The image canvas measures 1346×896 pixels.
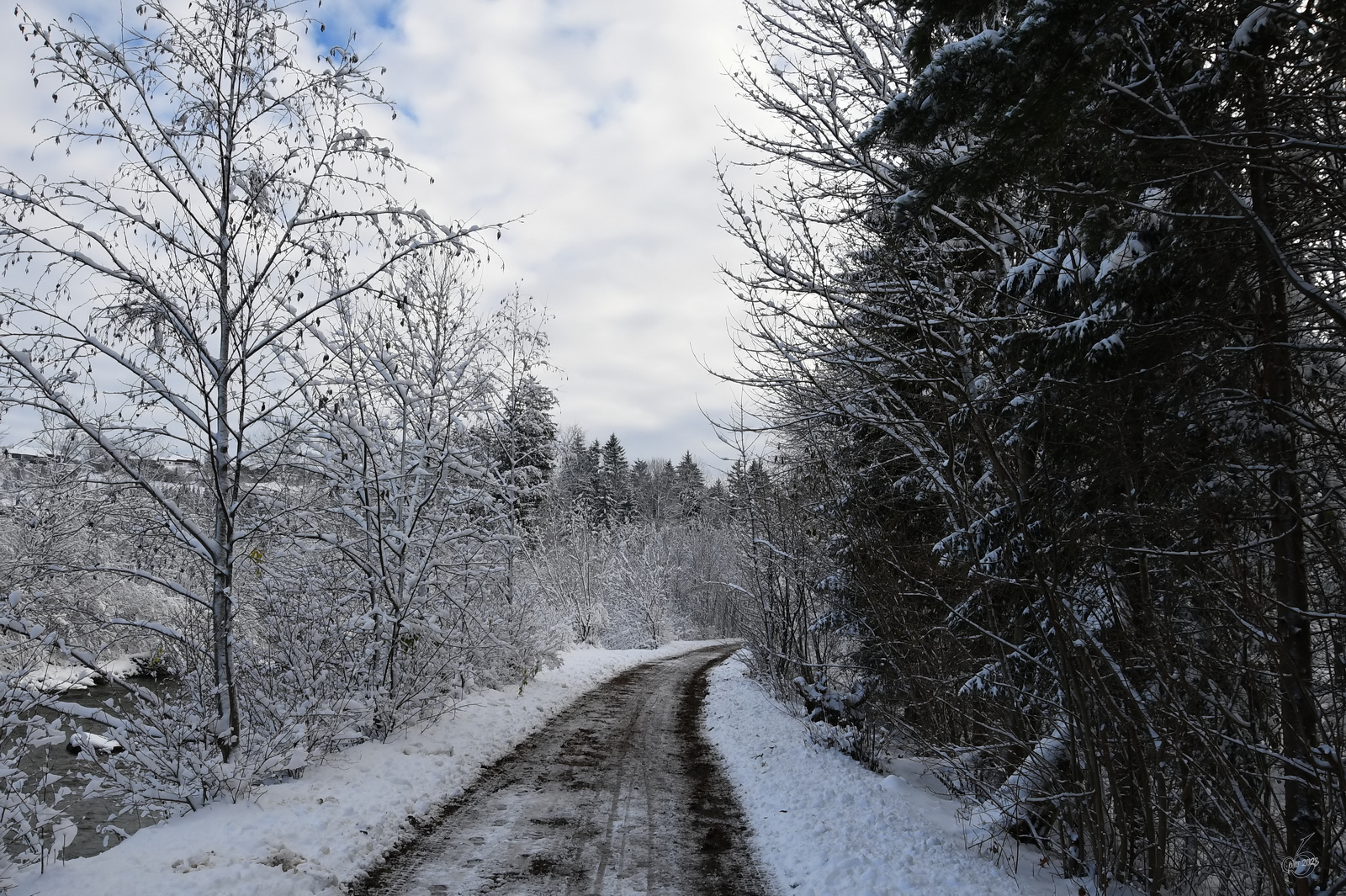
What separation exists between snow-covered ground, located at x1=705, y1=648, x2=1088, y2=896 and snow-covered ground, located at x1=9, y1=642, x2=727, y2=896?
3507 millimetres

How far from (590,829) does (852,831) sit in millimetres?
2561

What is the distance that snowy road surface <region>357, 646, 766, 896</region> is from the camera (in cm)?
568

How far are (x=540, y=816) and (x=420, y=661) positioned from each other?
14.0ft

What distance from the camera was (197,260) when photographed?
6.40m

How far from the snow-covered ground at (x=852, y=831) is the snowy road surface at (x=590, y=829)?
0.35 meters

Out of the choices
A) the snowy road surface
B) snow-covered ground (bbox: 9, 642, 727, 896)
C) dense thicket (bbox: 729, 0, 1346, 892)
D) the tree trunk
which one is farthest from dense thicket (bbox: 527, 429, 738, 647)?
the tree trunk

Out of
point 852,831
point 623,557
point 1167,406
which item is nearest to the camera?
point 1167,406

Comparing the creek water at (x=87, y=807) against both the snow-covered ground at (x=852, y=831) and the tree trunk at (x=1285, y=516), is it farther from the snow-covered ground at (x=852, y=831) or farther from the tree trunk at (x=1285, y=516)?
the tree trunk at (x=1285, y=516)

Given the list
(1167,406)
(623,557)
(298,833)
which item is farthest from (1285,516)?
(623,557)

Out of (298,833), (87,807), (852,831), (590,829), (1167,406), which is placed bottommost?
(87,807)

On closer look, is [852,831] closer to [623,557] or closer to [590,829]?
→ [590,829]

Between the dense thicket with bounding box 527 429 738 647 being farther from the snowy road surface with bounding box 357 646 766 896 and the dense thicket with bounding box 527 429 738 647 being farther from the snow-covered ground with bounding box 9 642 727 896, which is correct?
the snow-covered ground with bounding box 9 642 727 896

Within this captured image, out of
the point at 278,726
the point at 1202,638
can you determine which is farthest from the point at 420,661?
the point at 1202,638

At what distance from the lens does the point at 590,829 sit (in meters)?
6.93
